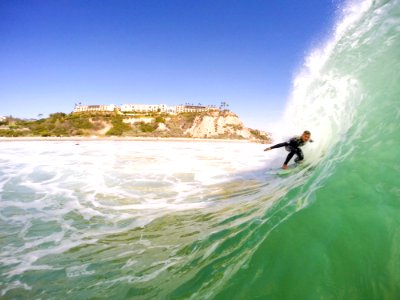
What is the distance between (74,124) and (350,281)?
98255 millimetres

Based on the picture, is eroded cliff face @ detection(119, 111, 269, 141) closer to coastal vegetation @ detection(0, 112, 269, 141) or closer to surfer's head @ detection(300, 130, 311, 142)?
coastal vegetation @ detection(0, 112, 269, 141)

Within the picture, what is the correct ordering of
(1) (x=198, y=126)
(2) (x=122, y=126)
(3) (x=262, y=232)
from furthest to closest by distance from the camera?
(1) (x=198, y=126) < (2) (x=122, y=126) < (3) (x=262, y=232)

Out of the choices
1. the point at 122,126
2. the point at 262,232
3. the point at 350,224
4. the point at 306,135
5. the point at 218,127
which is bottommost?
the point at 122,126

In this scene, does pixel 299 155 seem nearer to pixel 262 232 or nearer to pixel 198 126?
pixel 262 232

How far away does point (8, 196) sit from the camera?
8.61m

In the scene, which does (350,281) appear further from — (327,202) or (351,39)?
(351,39)

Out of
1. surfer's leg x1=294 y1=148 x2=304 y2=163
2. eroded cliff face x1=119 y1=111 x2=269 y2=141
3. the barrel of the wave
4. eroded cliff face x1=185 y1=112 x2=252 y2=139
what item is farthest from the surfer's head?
eroded cliff face x1=185 y1=112 x2=252 y2=139

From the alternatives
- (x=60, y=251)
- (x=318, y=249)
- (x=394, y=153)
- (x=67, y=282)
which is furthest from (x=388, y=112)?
(x=60, y=251)

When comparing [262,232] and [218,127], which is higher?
[218,127]

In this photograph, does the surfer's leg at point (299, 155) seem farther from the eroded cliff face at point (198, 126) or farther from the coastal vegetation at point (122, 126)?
the eroded cliff face at point (198, 126)

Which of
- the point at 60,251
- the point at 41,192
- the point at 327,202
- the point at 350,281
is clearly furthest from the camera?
the point at 41,192

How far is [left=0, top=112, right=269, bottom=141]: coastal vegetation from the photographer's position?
286 feet

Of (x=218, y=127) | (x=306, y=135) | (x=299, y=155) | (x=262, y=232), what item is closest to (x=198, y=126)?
(x=218, y=127)

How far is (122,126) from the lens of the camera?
3711 inches
